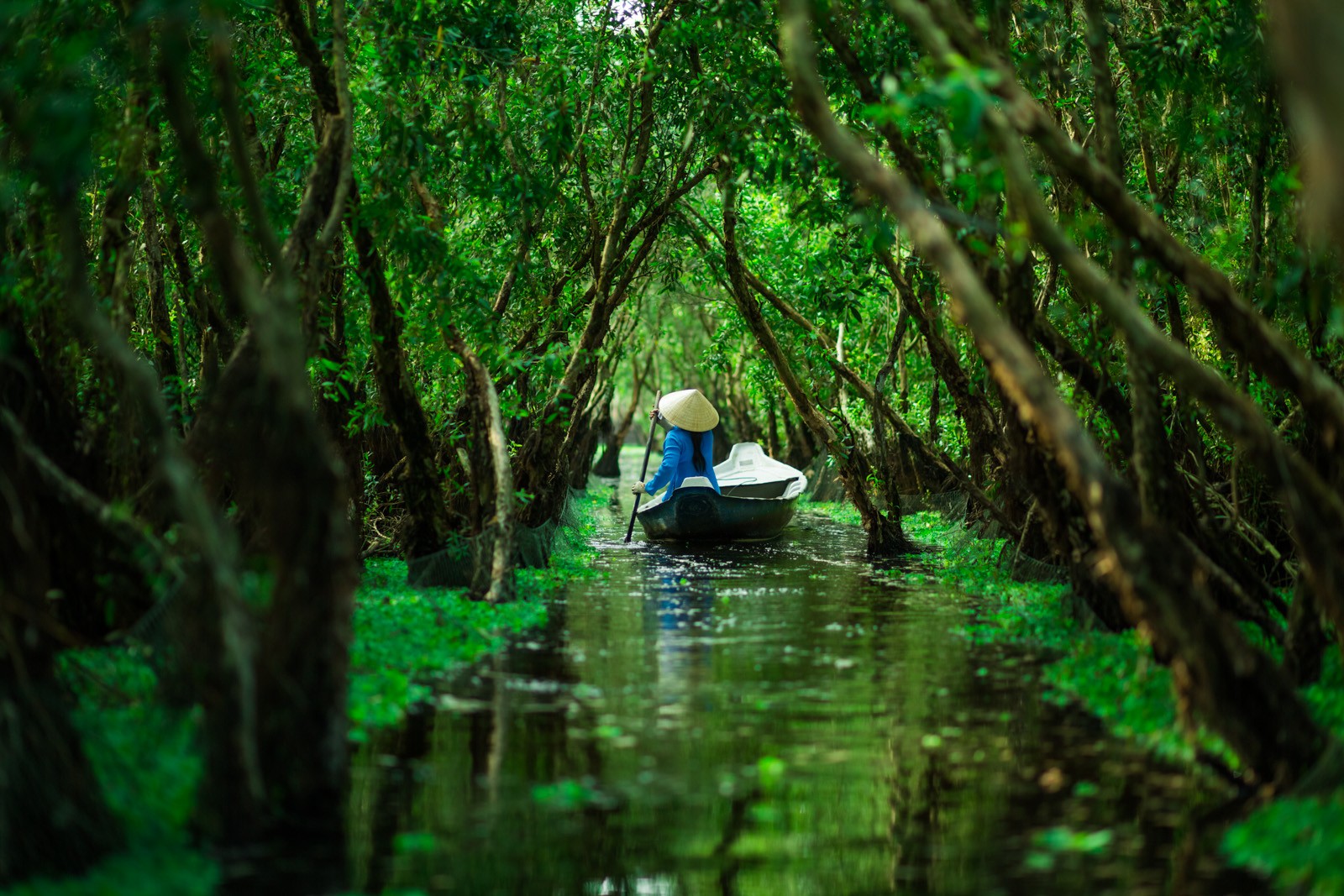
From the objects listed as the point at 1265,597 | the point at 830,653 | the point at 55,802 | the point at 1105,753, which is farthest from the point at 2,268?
the point at 1265,597

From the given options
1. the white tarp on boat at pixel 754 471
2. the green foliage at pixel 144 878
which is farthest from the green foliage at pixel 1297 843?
the white tarp on boat at pixel 754 471

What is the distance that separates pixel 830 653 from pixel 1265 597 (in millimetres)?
3008

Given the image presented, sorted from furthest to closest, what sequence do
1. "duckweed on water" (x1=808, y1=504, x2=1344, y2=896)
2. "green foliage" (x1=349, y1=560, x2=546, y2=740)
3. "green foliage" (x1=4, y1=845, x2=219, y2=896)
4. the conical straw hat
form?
the conical straw hat < "green foliage" (x1=349, y1=560, x2=546, y2=740) < "duckweed on water" (x1=808, y1=504, x2=1344, y2=896) < "green foliage" (x1=4, y1=845, x2=219, y2=896)

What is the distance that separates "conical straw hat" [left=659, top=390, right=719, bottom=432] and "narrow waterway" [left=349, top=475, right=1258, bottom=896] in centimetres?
897

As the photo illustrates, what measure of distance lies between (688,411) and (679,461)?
78 cm

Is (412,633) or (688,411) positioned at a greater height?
(688,411)

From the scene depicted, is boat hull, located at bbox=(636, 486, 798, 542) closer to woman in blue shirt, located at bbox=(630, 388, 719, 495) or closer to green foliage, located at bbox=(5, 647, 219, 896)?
woman in blue shirt, located at bbox=(630, 388, 719, 495)

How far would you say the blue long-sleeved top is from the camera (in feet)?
62.2

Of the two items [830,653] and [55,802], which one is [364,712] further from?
[830,653]

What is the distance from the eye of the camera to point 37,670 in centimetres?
489

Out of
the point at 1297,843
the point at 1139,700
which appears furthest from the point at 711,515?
the point at 1297,843

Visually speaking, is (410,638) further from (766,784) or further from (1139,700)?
(1139,700)

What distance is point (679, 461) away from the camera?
1903 cm

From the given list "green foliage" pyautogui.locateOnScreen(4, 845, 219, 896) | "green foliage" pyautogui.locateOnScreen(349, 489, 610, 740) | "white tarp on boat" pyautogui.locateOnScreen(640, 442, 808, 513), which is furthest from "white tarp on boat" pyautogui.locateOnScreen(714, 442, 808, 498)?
"green foliage" pyautogui.locateOnScreen(4, 845, 219, 896)
